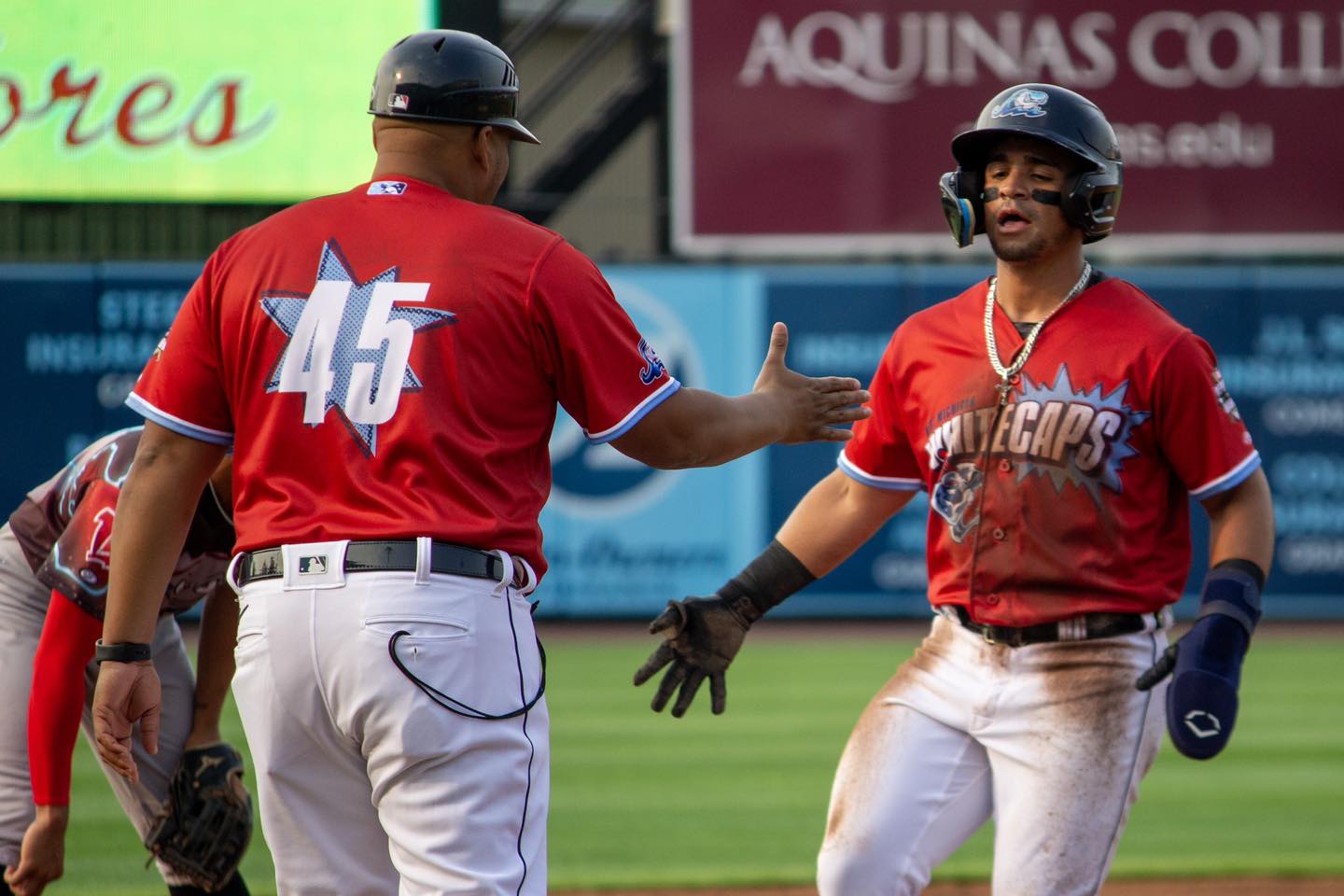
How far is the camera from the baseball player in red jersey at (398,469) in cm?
297

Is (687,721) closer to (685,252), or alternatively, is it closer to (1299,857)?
(1299,857)

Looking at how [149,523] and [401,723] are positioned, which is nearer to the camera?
[401,723]

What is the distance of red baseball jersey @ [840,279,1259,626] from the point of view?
3.59 metres

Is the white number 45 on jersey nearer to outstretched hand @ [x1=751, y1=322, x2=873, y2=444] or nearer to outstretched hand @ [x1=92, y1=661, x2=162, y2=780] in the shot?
outstretched hand @ [x1=92, y1=661, x2=162, y2=780]

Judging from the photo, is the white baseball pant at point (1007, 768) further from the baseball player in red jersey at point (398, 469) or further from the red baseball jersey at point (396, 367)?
the red baseball jersey at point (396, 367)

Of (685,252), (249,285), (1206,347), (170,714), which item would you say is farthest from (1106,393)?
(685,252)

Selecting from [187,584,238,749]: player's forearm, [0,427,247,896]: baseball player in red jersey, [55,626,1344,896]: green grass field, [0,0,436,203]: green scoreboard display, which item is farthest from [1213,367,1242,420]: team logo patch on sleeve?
[0,0,436,203]: green scoreboard display

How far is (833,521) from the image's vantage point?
13.6ft

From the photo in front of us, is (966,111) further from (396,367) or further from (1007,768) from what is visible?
(396,367)

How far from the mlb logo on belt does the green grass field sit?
3350 millimetres

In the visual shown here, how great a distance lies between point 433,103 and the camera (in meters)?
3.17

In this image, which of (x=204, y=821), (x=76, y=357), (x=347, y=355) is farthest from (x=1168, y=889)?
(x=76, y=357)

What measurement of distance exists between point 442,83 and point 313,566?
856 millimetres

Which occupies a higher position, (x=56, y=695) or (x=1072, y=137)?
(x=1072, y=137)
